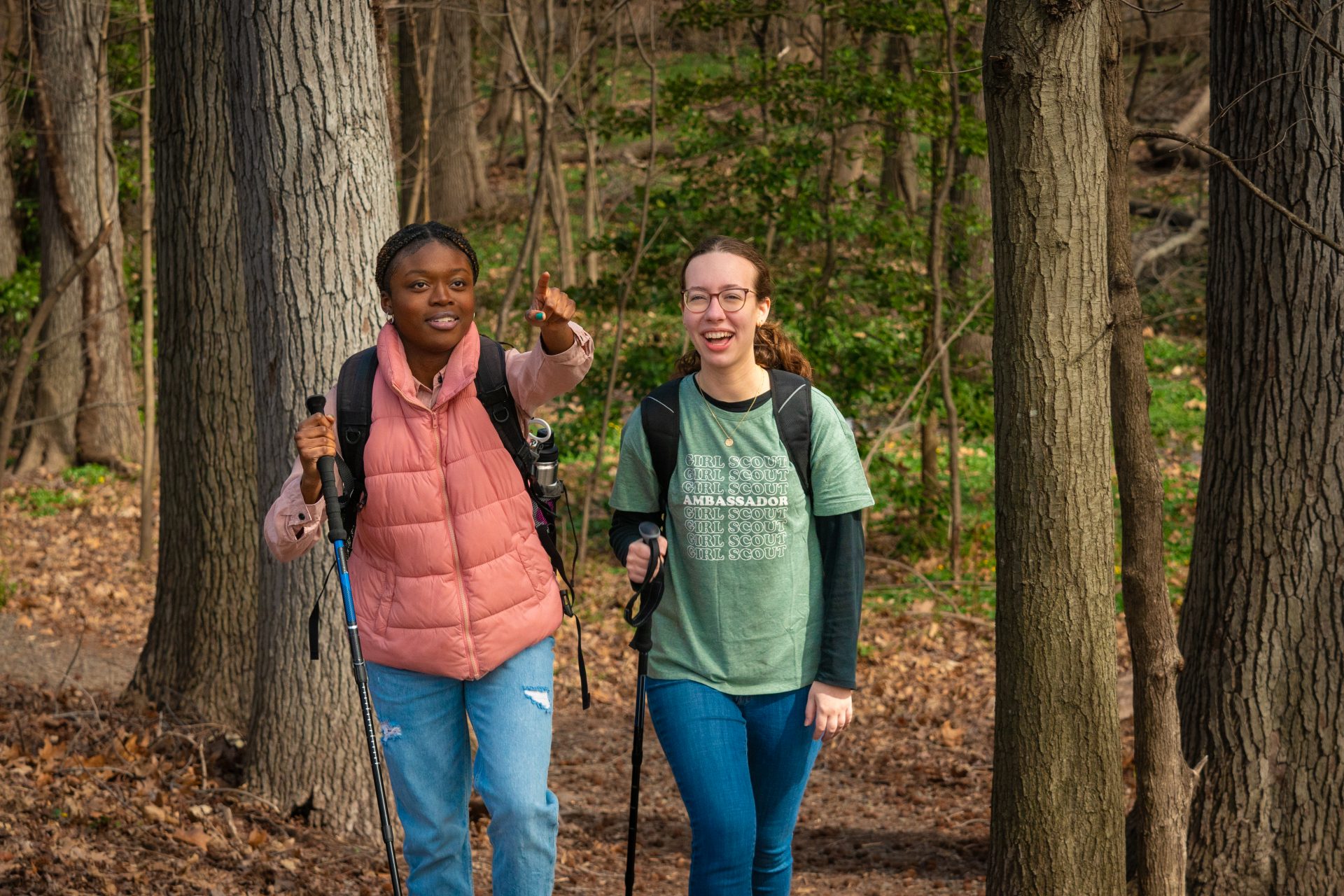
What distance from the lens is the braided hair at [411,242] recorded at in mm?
3164

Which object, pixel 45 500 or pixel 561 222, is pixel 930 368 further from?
pixel 45 500

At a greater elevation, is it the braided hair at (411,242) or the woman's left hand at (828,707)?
the braided hair at (411,242)

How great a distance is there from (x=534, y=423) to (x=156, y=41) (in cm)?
409

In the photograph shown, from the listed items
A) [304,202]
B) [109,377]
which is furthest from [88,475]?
[304,202]

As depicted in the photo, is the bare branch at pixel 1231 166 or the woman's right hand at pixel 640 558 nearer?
the woman's right hand at pixel 640 558

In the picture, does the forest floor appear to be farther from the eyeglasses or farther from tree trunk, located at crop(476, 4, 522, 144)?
tree trunk, located at crop(476, 4, 522, 144)

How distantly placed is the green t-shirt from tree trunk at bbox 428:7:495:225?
55.0 feet

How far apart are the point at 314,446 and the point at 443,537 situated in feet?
1.27

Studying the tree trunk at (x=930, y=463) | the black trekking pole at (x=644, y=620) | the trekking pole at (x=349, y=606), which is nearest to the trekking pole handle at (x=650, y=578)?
the black trekking pole at (x=644, y=620)

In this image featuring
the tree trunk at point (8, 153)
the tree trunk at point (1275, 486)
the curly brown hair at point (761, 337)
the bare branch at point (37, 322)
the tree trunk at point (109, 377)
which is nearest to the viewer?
the curly brown hair at point (761, 337)

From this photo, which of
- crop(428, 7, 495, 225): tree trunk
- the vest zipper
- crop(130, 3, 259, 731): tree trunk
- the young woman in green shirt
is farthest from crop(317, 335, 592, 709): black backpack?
crop(428, 7, 495, 225): tree trunk

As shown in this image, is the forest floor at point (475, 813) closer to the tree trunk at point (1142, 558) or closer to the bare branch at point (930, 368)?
the bare branch at point (930, 368)

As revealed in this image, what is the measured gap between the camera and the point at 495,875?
10.4 feet

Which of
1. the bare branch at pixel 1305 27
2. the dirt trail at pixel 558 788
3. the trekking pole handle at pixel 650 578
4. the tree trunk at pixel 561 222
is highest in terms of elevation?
the tree trunk at pixel 561 222
